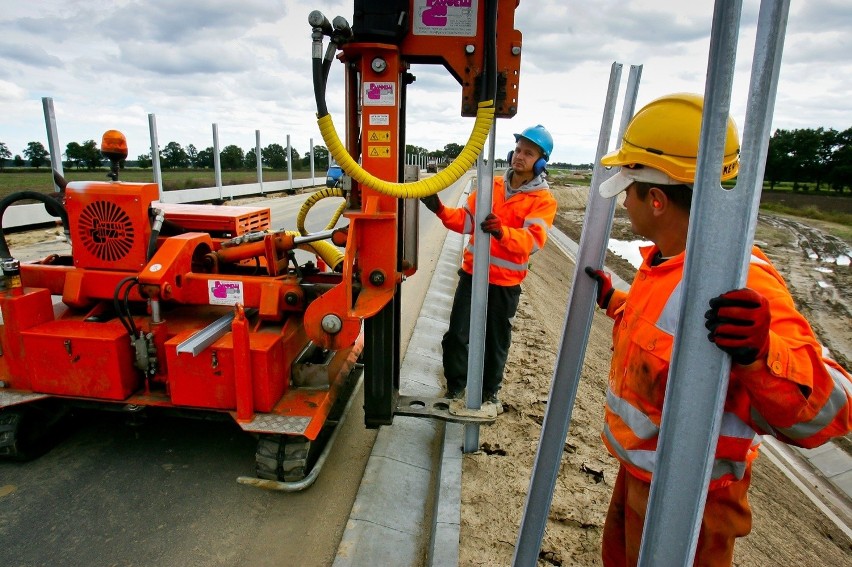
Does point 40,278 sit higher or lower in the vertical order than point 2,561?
higher

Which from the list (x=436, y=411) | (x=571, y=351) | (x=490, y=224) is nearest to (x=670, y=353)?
(x=571, y=351)

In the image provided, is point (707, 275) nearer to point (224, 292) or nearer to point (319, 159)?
point (224, 292)

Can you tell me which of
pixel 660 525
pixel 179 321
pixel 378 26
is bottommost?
pixel 179 321

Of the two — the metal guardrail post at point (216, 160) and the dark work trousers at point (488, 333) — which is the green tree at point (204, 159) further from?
the dark work trousers at point (488, 333)

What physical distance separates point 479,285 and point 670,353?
5.60ft

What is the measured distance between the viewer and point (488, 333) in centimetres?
418

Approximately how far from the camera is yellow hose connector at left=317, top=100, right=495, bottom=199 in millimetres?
2443

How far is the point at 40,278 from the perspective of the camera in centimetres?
355

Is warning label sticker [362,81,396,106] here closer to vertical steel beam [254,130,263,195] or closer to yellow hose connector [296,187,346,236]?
yellow hose connector [296,187,346,236]

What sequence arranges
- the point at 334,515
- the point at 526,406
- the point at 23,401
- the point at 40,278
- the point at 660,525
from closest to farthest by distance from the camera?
the point at 660,525
the point at 334,515
the point at 23,401
the point at 40,278
the point at 526,406

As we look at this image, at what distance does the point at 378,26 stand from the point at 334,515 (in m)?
2.69

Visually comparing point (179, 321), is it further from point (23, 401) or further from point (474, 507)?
point (474, 507)

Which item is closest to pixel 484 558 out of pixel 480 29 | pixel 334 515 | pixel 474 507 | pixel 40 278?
pixel 474 507

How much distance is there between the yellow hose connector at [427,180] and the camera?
244 centimetres
